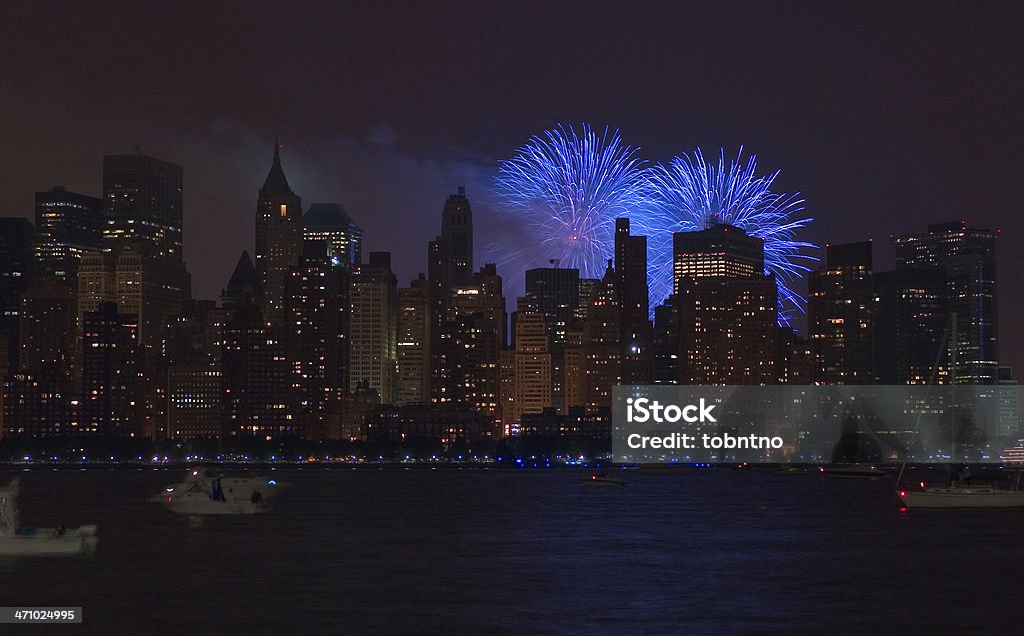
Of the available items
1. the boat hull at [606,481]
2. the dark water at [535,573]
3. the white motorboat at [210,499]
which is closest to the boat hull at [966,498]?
the dark water at [535,573]

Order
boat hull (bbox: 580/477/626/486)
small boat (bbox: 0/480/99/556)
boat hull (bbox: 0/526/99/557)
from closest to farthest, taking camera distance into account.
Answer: small boat (bbox: 0/480/99/556) < boat hull (bbox: 0/526/99/557) < boat hull (bbox: 580/477/626/486)

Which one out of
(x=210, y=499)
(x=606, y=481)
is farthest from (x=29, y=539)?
(x=606, y=481)

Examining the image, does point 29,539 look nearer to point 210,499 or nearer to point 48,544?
point 48,544

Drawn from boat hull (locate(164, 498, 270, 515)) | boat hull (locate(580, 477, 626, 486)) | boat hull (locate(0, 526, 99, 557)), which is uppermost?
boat hull (locate(0, 526, 99, 557))

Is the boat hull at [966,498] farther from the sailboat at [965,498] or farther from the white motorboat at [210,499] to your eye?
the white motorboat at [210,499]

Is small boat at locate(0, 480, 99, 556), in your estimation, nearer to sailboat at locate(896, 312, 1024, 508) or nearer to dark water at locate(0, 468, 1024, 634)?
dark water at locate(0, 468, 1024, 634)

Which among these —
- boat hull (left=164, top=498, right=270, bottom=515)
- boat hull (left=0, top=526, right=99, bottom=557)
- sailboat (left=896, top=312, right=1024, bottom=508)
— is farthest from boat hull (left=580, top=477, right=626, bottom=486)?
boat hull (left=0, top=526, right=99, bottom=557)
